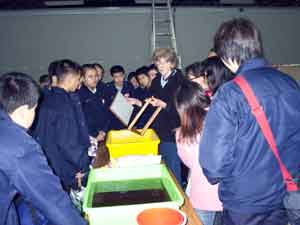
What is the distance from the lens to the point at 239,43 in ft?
4.55

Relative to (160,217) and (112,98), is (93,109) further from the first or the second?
(160,217)

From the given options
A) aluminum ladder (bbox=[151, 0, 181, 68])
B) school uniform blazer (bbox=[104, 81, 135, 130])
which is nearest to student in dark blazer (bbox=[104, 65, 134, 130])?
school uniform blazer (bbox=[104, 81, 135, 130])

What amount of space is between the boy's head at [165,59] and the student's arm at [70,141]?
3.26 ft

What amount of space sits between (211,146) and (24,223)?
2.56ft

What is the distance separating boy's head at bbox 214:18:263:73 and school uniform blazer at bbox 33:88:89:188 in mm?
1188

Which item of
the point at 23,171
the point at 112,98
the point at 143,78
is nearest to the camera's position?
the point at 23,171

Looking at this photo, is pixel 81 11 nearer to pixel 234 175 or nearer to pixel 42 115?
pixel 42 115

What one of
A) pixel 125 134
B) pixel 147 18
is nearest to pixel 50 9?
pixel 147 18

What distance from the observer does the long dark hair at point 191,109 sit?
174 cm

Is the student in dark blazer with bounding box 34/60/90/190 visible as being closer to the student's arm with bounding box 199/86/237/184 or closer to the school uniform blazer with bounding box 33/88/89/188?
the school uniform blazer with bounding box 33/88/89/188

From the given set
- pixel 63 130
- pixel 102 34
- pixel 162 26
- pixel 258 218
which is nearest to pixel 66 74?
pixel 63 130

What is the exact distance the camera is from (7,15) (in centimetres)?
624

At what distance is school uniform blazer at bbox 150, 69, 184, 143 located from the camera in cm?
290

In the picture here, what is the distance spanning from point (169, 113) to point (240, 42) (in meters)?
1.56
